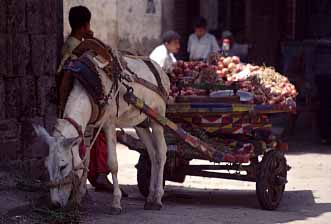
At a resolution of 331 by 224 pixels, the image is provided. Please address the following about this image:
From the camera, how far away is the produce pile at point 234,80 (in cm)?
899

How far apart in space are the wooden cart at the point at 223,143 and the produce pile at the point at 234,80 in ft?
0.74

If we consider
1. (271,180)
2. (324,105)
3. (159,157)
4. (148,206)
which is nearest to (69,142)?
(148,206)

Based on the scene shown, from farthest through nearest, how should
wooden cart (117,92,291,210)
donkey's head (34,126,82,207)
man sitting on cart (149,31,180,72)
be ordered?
man sitting on cart (149,31,180,72)
wooden cart (117,92,291,210)
donkey's head (34,126,82,207)

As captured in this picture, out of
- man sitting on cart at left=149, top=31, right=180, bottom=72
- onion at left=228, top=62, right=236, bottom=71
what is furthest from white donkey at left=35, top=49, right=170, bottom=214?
man sitting on cart at left=149, top=31, right=180, bottom=72

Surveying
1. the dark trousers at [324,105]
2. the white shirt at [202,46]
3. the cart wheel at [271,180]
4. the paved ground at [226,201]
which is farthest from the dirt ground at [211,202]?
the white shirt at [202,46]

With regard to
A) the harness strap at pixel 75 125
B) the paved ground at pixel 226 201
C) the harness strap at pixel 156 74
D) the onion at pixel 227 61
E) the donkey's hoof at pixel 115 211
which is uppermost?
the harness strap at pixel 156 74

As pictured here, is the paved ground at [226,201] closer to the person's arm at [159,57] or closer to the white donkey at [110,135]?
the white donkey at [110,135]

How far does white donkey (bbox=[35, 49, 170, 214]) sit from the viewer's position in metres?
6.75

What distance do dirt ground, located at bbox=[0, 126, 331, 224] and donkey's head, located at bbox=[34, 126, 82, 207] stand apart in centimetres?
41

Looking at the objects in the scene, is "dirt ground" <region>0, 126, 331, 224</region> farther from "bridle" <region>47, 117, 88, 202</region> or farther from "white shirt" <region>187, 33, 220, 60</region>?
"white shirt" <region>187, 33, 220, 60</region>

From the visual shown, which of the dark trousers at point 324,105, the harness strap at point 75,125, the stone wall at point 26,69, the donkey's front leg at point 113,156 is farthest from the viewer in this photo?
the dark trousers at point 324,105

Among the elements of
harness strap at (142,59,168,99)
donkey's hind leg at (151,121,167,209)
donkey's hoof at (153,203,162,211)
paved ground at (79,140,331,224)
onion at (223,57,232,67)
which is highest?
harness strap at (142,59,168,99)

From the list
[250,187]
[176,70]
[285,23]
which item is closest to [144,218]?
[176,70]

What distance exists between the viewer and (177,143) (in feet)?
28.2
